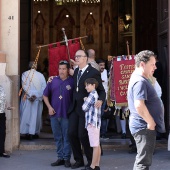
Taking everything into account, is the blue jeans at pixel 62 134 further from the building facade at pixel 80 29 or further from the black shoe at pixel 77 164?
the building facade at pixel 80 29

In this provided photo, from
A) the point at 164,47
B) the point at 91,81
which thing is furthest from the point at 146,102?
the point at 164,47

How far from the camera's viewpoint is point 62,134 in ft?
26.8

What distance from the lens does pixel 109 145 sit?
9.69 metres

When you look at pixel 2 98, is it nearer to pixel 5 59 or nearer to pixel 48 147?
pixel 5 59

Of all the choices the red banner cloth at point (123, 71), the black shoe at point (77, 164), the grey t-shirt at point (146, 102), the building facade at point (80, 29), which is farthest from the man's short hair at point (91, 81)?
the building facade at point (80, 29)

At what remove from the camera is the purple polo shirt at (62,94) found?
8.00 meters

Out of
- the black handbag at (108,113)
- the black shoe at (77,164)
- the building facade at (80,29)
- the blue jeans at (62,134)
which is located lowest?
the black shoe at (77,164)

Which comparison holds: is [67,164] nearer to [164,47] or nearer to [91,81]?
[91,81]

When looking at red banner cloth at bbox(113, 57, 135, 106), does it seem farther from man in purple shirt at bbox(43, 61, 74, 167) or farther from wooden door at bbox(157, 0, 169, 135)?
Result: man in purple shirt at bbox(43, 61, 74, 167)

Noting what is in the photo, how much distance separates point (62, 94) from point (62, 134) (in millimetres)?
699

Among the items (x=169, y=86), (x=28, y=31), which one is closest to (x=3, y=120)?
(x=169, y=86)

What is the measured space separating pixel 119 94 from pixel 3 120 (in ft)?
7.21

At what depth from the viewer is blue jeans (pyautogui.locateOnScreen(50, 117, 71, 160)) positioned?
8.05 metres

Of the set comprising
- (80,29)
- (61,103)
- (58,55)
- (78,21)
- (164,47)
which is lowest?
(61,103)
